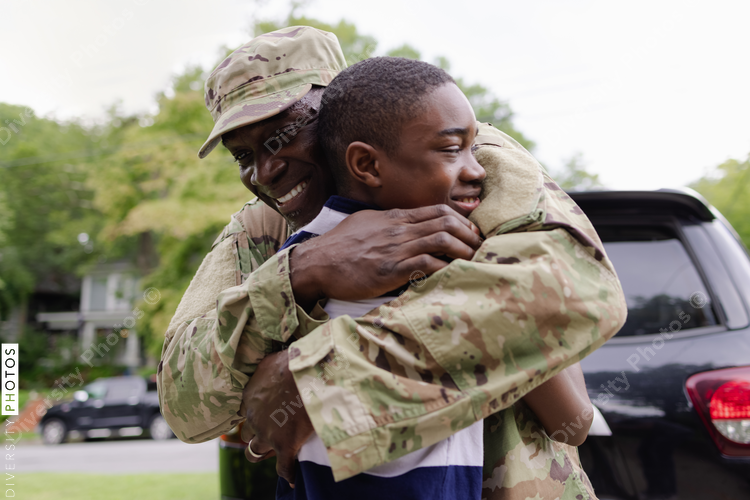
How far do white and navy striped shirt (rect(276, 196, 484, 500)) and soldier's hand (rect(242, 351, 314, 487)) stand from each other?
3cm

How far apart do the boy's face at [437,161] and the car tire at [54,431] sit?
63.9 feet

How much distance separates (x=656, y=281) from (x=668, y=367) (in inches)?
18.5

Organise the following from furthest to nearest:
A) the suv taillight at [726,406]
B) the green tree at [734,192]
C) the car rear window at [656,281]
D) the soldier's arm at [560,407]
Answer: the green tree at [734,192] → the car rear window at [656,281] → the suv taillight at [726,406] → the soldier's arm at [560,407]

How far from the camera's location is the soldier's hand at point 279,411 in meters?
1.13

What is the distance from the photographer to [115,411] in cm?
1672

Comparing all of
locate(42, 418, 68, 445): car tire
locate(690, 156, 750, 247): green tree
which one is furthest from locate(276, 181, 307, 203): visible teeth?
locate(42, 418, 68, 445): car tire

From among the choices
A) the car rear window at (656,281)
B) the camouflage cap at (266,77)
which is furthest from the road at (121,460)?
the camouflage cap at (266,77)

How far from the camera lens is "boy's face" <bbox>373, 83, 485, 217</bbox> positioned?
1.17 meters

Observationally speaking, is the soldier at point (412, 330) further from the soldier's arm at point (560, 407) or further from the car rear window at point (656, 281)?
the car rear window at point (656, 281)

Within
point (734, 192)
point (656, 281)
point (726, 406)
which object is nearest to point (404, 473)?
point (726, 406)

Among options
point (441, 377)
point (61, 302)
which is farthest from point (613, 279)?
point (61, 302)

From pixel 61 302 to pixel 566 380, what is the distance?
145 feet

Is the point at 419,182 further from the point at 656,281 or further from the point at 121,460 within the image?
the point at 121,460

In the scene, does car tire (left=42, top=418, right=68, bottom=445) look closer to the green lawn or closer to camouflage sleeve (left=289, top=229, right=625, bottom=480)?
the green lawn
